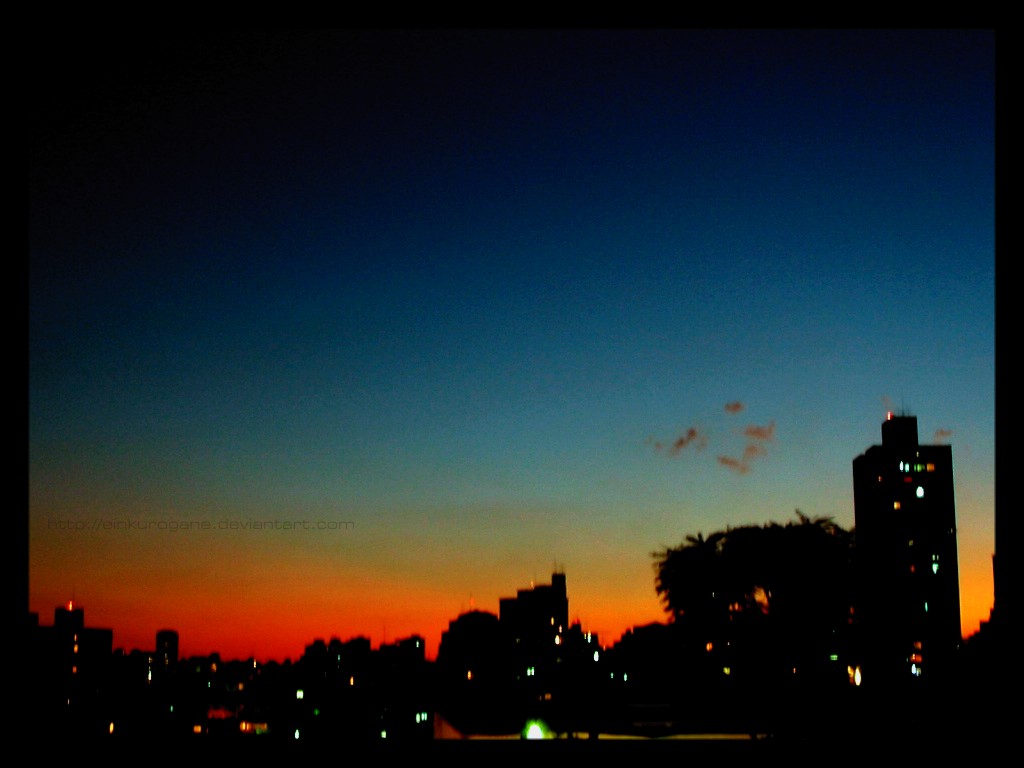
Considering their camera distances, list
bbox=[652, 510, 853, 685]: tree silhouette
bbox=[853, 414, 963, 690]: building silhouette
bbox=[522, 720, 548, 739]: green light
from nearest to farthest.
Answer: bbox=[522, 720, 548, 739]: green light, bbox=[652, 510, 853, 685]: tree silhouette, bbox=[853, 414, 963, 690]: building silhouette

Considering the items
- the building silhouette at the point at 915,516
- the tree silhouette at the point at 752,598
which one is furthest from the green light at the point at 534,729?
the building silhouette at the point at 915,516

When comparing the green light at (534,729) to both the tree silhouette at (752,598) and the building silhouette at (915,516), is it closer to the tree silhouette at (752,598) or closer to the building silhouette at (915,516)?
the tree silhouette at (752,598)

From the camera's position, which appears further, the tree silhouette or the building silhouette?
the building silhouette

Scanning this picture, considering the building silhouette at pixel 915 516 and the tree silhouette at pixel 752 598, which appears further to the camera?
the building silhouette at pixel 915 516

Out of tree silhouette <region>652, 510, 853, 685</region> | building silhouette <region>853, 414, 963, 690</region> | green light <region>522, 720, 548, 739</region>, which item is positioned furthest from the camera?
building silhouette <region>853, 414, 963, 690</region>

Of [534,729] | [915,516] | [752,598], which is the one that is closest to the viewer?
[534,729]

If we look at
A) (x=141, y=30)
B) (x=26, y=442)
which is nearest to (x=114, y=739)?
(x=26, y=442)

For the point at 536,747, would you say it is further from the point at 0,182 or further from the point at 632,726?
the point at 632,726

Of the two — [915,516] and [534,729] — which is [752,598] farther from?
[915,516]

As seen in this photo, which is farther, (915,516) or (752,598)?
(915,516)

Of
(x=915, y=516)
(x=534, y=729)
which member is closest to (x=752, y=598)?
(x=534, y=729)

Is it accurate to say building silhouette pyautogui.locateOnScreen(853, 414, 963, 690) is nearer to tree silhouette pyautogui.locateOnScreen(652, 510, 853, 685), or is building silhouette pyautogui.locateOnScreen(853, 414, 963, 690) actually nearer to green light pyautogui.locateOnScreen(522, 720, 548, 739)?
tree silhouette pyautogui.locateOnScreen(652, 510, 853, 685)

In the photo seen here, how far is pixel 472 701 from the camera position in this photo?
41.4 feet

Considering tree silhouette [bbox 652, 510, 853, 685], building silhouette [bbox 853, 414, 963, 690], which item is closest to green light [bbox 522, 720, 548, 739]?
tree silhouette [bbox 652, 510, 853, 685]
